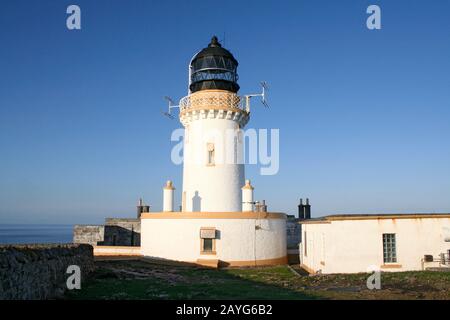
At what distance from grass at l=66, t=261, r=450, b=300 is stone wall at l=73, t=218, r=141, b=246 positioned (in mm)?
11506

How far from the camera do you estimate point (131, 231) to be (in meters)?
31.3

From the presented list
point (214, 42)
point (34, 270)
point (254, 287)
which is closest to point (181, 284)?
point (254, 287)

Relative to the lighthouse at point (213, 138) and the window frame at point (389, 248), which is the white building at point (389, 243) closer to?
the window frame at point (389, 248)

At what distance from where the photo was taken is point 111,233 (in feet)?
99.6

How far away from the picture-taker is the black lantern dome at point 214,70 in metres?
25.8

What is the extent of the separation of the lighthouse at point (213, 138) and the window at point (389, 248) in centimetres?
966

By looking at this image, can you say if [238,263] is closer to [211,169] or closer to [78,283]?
[211,169]

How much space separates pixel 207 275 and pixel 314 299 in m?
8.47

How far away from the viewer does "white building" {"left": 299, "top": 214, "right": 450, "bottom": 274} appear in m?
17.7

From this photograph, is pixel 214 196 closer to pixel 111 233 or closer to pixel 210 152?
pixel 210 152

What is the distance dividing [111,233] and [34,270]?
20485mm

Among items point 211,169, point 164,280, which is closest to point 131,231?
point 211,169

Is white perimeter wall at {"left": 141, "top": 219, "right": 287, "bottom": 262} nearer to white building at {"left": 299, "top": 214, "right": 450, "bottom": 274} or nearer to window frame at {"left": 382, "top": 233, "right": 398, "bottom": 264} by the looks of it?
white building at {"left": 299, "top": 214, "right": 450, "bottom": 274}

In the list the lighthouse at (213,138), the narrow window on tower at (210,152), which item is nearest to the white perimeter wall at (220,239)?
the lighthouse at (213,138)
